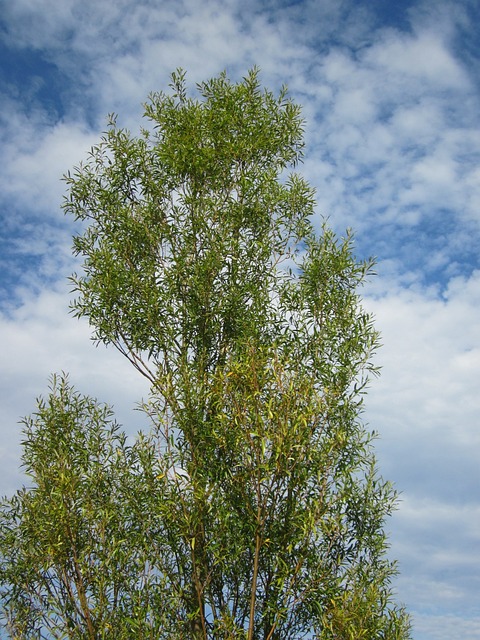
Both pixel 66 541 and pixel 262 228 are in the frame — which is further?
pixel 262 228

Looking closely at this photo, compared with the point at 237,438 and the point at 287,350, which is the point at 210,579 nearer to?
the point at 237,438

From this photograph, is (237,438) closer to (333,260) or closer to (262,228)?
(333,260)

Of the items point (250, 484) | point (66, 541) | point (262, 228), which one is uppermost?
point (262, 228)

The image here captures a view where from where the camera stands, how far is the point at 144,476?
1023 centimetres

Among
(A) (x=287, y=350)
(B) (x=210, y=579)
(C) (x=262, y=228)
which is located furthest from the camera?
(C) (x=262, y=228)

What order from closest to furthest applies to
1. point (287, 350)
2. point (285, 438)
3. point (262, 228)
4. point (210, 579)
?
point (285, 438) → point (210, 579) → point (287, 350) → point (262, 228)

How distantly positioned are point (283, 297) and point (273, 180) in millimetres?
2550

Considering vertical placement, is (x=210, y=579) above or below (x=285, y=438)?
below

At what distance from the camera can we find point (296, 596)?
9.84m

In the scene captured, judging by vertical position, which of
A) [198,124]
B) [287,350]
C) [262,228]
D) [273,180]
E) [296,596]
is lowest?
[296,596]

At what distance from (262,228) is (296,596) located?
644 centimetres

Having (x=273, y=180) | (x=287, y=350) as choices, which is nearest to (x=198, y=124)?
(x=273, y=180)

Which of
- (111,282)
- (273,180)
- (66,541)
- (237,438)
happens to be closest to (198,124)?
(273,180)

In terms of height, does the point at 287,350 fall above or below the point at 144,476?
above
